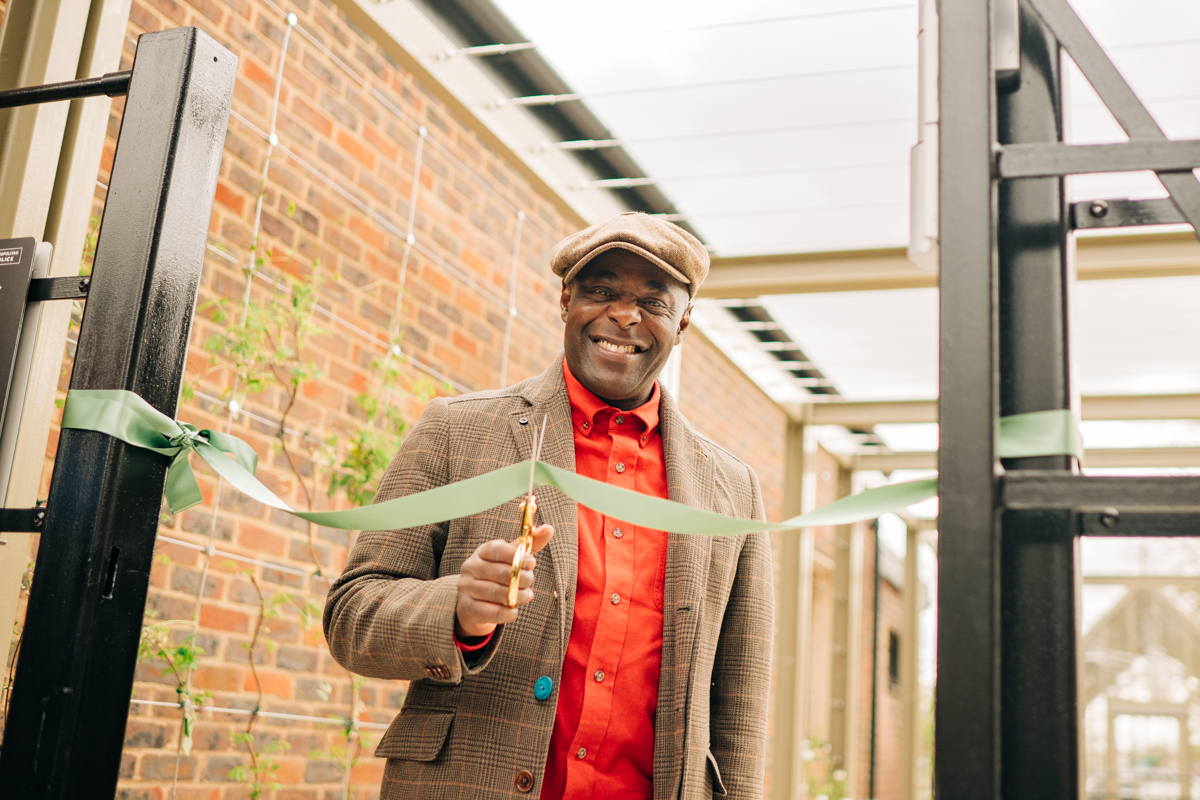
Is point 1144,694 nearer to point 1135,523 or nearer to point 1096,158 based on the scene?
point 1135,523

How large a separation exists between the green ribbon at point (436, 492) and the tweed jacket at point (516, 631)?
0.13 metres

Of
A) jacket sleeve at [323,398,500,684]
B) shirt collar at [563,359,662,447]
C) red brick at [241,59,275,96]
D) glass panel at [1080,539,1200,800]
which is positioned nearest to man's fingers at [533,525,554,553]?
jacket sleeve at [323,398,500,684]

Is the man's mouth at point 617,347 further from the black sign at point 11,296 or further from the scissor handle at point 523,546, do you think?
the black sign at point 11,296

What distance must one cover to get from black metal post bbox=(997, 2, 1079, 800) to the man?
60 centimetres

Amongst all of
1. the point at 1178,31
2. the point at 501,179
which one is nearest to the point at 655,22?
the point at 501,179

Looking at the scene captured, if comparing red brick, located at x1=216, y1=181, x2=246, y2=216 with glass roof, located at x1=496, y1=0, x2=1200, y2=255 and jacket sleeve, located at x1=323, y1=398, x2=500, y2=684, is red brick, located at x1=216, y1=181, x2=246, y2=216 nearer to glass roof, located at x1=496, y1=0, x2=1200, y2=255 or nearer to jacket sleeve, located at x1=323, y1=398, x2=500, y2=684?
glass roof, located at x1=496, y1=0, x2=1200, y2=255

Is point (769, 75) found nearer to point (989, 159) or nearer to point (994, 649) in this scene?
point (989, 159)

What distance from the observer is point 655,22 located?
11.9ft

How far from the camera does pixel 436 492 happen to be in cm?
154

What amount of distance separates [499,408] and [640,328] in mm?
287

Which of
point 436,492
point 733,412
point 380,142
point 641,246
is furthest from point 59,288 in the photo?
point 733,412

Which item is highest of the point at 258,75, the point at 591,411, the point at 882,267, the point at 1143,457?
the point at 882,267

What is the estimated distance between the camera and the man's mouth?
194 cm

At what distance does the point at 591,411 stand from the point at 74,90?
39.6 inches
